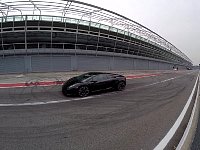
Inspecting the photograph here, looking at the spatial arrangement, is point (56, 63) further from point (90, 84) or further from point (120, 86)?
point (90, 84)

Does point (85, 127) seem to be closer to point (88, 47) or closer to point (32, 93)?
point (32, 93)

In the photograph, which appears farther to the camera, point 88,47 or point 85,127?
point 88,47

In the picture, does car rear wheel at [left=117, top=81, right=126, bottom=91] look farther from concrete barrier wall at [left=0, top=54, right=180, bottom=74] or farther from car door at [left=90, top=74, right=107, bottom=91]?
concrete barrier wall at [left=0, top=54, right=180, bottom=74]

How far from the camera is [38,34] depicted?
3366 cm

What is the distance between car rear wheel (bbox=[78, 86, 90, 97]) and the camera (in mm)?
11664

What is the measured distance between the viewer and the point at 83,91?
11.8 meters

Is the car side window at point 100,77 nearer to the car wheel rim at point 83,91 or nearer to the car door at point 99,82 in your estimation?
the car door at point 99,82

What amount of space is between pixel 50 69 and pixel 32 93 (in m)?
23.6

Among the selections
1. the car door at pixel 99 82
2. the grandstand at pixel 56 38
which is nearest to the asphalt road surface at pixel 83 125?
the car door at pixel 99 82

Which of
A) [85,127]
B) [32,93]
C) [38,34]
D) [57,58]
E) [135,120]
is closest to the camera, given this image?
[85,127]

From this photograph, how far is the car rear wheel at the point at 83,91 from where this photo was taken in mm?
11664

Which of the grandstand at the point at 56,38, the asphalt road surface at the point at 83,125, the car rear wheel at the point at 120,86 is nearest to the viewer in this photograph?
the asphalt road surface at the point at 83,125

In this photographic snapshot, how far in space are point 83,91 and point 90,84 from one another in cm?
68

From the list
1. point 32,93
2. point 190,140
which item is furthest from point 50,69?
point 190,140
